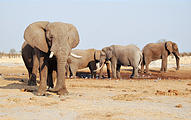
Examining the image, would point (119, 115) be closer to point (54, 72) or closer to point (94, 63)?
point (54, 72)

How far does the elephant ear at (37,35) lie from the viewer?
31.9 feet

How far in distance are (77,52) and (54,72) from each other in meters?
10.1

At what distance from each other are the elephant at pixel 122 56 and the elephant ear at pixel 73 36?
9.82 metres

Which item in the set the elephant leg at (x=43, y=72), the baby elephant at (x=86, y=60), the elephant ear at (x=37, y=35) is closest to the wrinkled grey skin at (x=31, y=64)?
the elephant leg at (x=43, y=72)

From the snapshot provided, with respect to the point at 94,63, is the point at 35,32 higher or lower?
higher

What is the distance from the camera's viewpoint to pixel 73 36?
32.3 feet

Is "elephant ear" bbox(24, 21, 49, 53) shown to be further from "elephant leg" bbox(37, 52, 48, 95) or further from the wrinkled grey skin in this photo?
the wrinkled grey skin

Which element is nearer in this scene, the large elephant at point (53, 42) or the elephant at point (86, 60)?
the large elephant at point (53, 42)

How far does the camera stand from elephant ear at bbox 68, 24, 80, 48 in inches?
380

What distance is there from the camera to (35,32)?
A: 9.96 meters

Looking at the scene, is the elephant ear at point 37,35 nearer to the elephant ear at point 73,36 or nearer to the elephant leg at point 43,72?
the elephant leg at point 43,72

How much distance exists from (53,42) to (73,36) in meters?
0.82

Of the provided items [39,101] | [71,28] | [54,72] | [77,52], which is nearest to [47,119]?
[39,101]

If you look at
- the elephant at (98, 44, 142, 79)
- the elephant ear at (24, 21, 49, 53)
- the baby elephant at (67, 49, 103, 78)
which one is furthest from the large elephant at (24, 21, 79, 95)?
the baby elephant at (67, 49, 103, 78)
